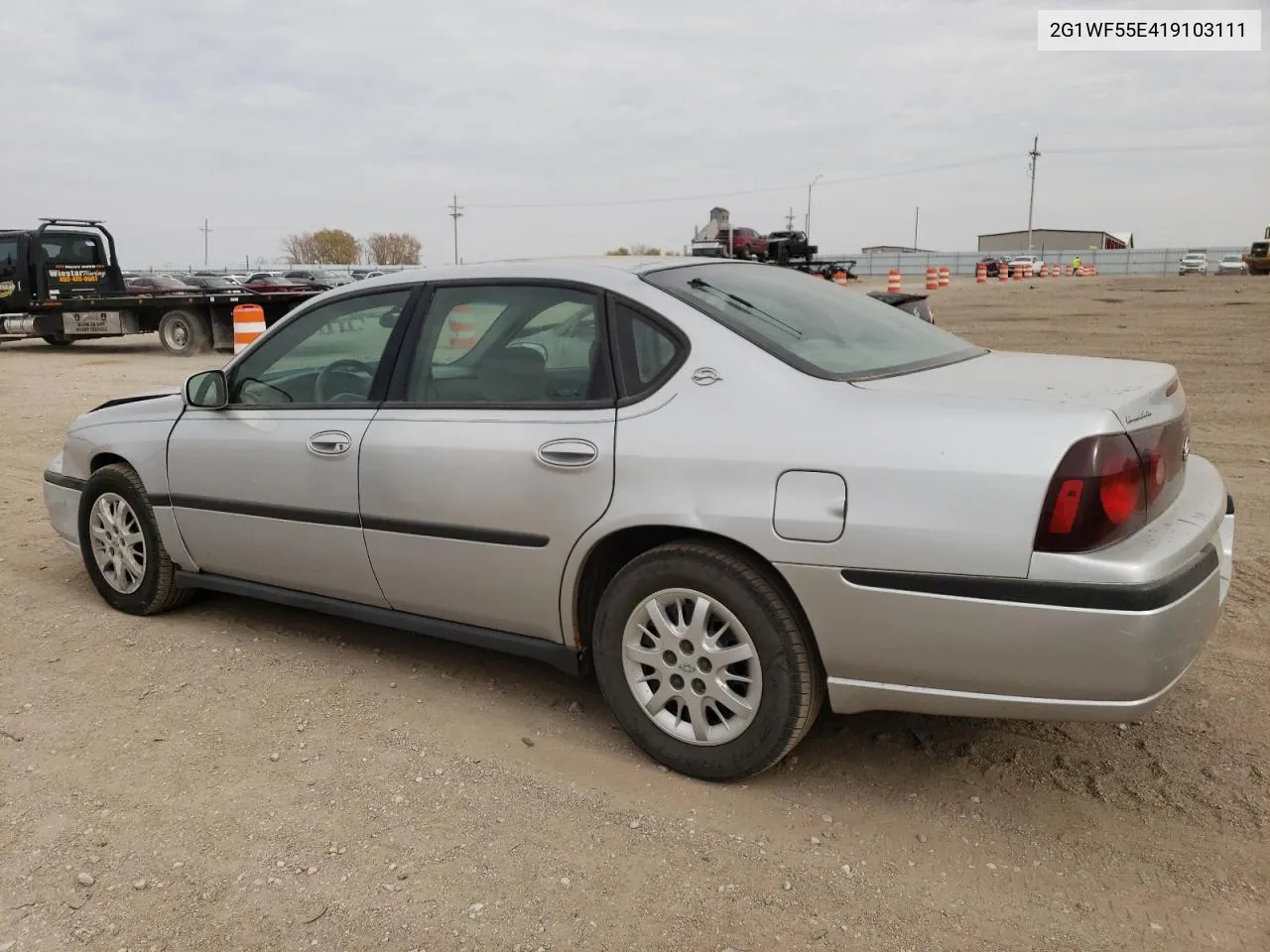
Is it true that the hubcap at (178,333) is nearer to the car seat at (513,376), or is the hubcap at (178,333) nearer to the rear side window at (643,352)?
the car seat at (513,376)

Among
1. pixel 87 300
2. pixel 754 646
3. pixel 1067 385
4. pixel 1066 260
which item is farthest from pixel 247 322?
pixel 1066 260

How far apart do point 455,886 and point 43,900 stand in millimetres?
1023

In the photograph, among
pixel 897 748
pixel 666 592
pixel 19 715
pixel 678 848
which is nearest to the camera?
pixel 678 848

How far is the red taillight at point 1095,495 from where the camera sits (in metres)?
2.51

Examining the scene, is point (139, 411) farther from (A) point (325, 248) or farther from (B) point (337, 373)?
(A) point (325, 248)

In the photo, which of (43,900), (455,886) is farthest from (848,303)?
(43,900)

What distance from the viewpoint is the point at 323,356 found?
158 inches

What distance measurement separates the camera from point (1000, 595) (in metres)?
2.57

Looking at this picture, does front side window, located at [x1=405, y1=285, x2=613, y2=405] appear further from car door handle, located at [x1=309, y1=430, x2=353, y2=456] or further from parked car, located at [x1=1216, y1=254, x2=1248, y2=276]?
parked car, located at [x1=1216, y1=254, x2=1248, y2=276]

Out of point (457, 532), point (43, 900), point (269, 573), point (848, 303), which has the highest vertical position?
point (848, 303)

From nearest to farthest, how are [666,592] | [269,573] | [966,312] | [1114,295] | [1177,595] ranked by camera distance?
1. [1177,595]
2. [666,592]
3. [269,573]
4. [966,312]
5. [1114,295]

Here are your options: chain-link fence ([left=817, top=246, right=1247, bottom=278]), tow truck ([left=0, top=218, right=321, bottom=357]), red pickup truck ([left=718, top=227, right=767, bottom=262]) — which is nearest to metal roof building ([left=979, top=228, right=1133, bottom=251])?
chain-link fence ([left=817, top=246, right=1247, bottom=278])

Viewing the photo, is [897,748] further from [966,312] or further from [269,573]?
[966,312]

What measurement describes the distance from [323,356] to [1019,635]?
270 cm
